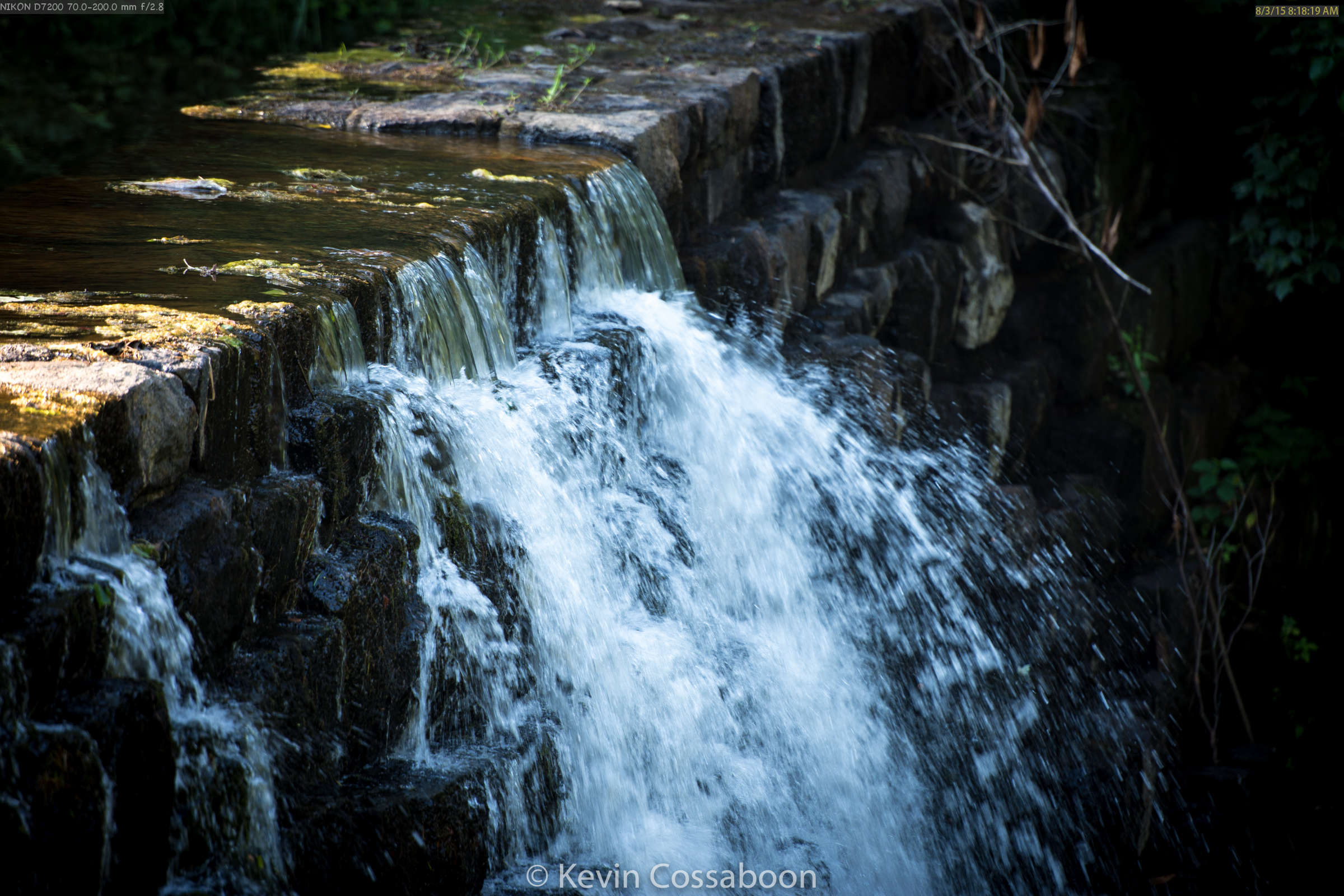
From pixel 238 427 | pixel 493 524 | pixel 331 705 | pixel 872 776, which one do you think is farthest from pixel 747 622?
pixel 238 427

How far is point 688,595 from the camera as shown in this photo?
132 inches

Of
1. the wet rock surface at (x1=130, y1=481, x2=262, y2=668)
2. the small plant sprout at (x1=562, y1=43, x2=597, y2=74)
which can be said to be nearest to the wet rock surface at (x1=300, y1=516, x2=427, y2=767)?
the wet rock surface at (x1=130, y1=481, x2=262, y2=668)

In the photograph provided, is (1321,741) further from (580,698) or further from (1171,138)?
(580,698)

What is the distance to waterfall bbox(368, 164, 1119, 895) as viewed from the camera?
8.73 ft

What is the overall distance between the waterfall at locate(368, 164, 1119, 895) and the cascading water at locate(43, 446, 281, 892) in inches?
20.7

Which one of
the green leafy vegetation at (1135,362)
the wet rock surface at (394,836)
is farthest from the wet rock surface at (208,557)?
the green leafy vegetation at (1135,362)

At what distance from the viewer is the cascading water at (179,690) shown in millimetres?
1712

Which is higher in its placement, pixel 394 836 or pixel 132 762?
pixel 132 762

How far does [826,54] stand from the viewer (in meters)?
5.08

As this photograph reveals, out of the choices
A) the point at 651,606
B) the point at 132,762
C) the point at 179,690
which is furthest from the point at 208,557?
the point at 651,606

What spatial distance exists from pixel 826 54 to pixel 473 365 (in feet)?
9.51

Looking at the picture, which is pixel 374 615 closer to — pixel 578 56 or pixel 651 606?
pixel 651 606

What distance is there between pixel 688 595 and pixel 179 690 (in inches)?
67.7

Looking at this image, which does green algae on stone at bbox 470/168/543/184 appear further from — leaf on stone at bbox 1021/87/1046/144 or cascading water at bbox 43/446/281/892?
leaf on stone at bbox 1021/87/1046/144
